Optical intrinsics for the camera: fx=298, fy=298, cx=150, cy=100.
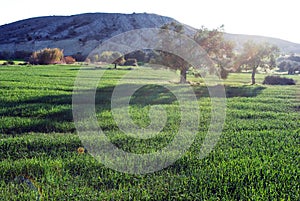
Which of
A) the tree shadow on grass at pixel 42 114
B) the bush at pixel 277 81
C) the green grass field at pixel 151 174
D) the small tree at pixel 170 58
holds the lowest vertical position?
the green grass field at pixel 151 174

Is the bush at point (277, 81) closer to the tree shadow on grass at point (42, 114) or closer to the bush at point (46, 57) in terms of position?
the tree shadow on grass at point (42, 114)

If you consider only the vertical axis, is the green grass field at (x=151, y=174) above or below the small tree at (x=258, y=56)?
below

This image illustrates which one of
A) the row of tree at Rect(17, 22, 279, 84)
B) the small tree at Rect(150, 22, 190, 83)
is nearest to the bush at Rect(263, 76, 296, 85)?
the row of tree at Rect(17, 22, 279, 84)

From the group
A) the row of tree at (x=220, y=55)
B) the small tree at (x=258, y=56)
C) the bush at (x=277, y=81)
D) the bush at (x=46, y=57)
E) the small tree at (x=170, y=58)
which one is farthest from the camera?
the bush at (x=46, y=57)

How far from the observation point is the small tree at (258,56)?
51972 mm

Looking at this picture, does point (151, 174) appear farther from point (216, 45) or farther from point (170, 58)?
point (216, 45)

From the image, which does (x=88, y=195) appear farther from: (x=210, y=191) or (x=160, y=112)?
(x=160, y=112)

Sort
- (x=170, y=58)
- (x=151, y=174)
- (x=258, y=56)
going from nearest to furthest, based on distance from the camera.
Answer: (x=151, y=174), (x=170, y=58), (x=258, y=56)

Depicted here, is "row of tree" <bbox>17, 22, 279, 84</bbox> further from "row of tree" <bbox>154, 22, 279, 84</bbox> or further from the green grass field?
the green grass field

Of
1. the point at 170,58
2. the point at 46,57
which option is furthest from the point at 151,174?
the point at 46,57

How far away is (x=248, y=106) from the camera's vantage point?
24578mm

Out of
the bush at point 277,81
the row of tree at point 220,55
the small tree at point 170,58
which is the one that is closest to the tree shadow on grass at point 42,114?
the small tree at point 170,58

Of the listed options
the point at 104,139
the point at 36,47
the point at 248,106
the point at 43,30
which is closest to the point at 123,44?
the point at 36,47

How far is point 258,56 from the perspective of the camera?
51906 mm
